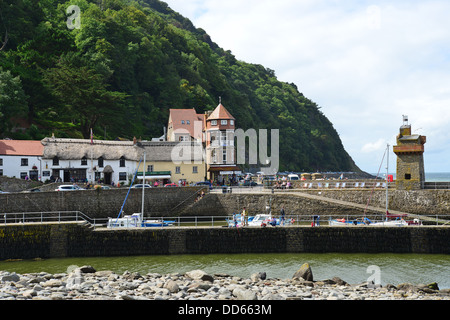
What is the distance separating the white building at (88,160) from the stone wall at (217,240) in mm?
24637

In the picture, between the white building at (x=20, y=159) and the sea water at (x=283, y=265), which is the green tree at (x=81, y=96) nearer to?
the white building at (x=20, y=159)

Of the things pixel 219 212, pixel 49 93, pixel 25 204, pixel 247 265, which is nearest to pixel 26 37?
pixel 49 93

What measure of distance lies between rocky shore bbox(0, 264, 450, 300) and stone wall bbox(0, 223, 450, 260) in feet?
24.1

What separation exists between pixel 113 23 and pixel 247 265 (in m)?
83.3

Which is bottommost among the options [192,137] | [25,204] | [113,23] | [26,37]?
[25,204]

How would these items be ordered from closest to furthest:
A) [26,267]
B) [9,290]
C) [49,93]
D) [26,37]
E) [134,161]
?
1. [9,290]
2. [26,267]
3. [134,161]
4. [49,93]
5. [26,37]

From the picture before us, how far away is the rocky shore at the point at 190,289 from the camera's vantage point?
15259mm

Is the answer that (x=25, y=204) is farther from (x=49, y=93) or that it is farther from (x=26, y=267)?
(x=49, y=93)

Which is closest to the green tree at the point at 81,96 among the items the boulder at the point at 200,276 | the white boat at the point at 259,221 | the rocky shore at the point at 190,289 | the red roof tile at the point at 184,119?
the red roof tile at the point at 184,119

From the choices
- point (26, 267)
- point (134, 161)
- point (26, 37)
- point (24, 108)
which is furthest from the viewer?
point (26, 37)

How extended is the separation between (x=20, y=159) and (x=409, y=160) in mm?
42626

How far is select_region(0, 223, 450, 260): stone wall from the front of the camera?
27125 mm
